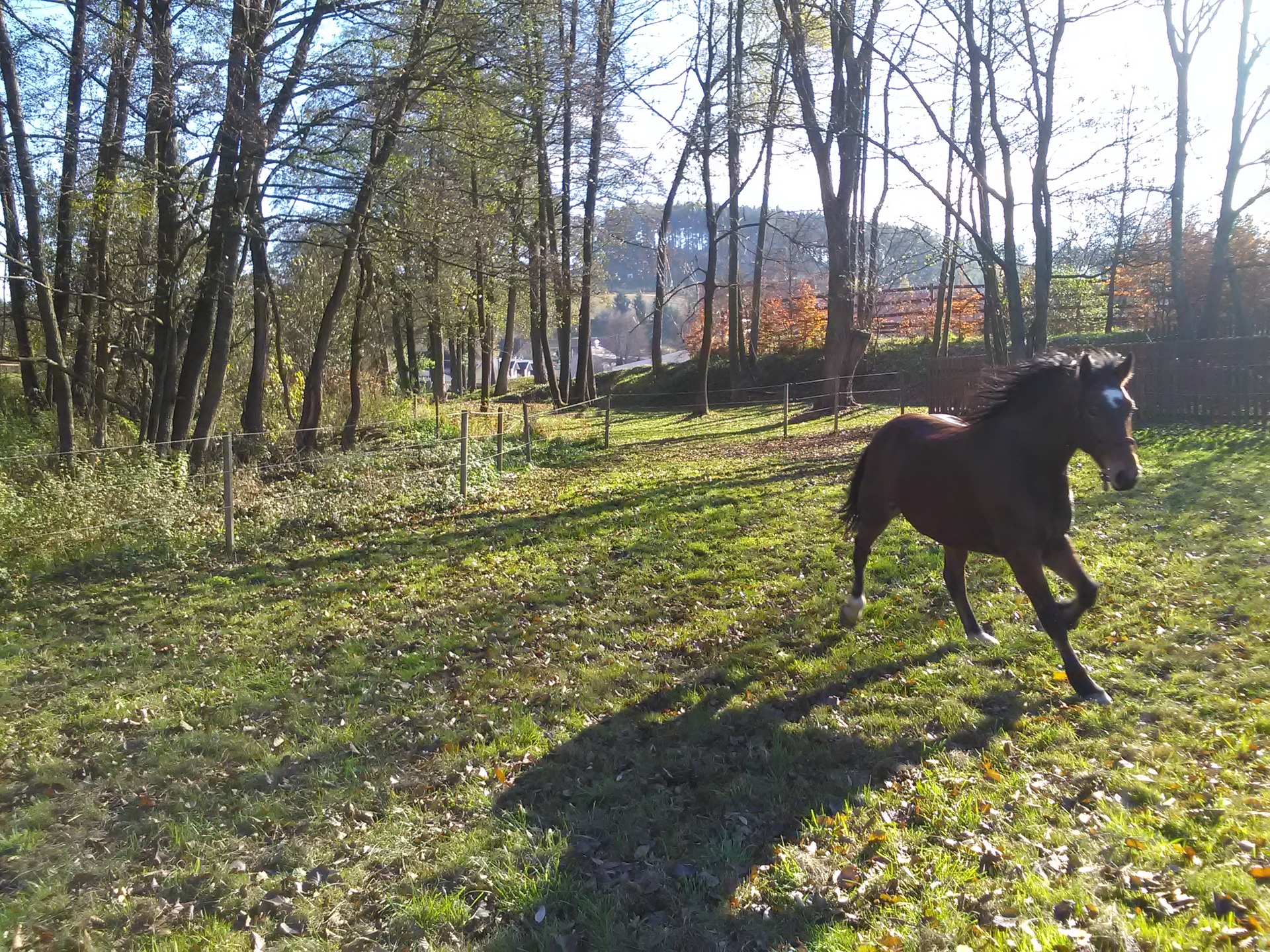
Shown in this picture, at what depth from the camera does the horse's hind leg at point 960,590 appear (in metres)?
5.71

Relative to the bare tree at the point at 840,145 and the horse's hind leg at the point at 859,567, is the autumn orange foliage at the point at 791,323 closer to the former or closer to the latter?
the bare tree at the point at 840,145

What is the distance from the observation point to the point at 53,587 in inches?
324

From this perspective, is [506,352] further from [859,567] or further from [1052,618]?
[1052,618]

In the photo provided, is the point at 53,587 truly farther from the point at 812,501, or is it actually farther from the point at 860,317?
the point at 860,317

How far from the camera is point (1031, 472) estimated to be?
493 cm

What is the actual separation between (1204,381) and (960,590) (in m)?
13.2

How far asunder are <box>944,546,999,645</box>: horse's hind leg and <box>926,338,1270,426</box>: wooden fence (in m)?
9.03

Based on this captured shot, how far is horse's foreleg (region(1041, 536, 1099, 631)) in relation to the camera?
4844mm

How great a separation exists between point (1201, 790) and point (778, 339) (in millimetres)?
35733

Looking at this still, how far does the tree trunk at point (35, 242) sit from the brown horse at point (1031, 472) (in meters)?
12.4

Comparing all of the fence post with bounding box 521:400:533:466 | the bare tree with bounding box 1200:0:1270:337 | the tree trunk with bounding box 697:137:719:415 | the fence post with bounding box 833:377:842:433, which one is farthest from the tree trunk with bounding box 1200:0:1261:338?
the fence post with bounding box 521:400:533:466

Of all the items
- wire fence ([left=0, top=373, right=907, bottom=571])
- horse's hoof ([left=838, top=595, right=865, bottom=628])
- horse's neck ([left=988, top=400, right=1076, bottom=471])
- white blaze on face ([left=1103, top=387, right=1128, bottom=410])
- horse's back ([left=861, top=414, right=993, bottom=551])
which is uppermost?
white blaze on face ([left=1103, top=387, right=1128, bottom=410])

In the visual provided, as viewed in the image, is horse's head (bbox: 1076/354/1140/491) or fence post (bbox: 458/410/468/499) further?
fence post (bbox: 458/410/468/499)

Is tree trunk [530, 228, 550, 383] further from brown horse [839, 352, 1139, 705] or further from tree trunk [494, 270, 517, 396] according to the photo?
brown horse [839, 352, 1139, 705]
